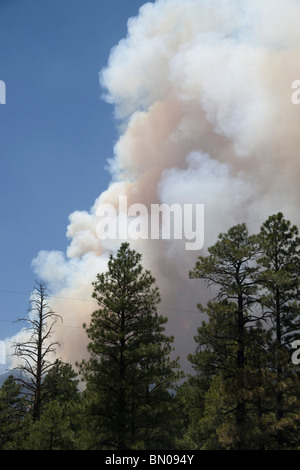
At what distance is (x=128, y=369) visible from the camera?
21.8m

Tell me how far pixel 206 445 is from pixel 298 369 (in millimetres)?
6307

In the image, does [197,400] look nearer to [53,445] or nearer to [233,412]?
[233,412]

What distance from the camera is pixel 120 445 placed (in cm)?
2055

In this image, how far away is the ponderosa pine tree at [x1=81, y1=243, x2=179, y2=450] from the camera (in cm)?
2083

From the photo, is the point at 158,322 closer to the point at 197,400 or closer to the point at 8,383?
the point at 197,400

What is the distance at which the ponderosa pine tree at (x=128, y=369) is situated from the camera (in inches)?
820

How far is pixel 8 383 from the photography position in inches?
1729

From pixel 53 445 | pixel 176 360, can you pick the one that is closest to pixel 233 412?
pixel 176 360

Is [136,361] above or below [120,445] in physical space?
above

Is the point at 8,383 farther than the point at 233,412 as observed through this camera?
Yes
